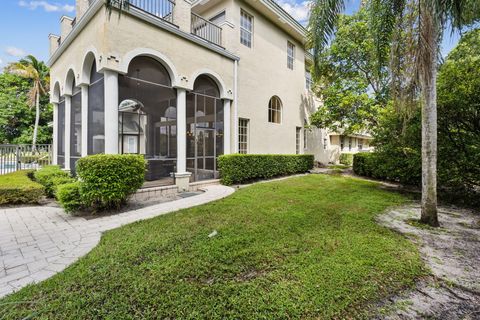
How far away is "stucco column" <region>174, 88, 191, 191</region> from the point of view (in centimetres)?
837

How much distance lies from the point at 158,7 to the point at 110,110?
14.8ft

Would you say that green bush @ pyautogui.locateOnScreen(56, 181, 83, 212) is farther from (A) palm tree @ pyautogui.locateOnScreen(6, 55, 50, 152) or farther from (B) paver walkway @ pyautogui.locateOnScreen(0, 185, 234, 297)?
(A) palm tree @ pyautogui.locateOnScreen(6, 55, 50, 152)

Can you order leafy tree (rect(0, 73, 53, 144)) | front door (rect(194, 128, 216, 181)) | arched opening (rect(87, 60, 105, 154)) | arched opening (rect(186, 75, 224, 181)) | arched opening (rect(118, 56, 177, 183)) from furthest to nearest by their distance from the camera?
leafy tree (rect(0, 73, 53, 144)) → front door (rect(194, 128, 216, 181)) → arched opening (rect(186, 75, 224, 181)) → arched opening (rect(118, 56, 177, 183)) → arched opening (rect(87, 60, 105, 154))

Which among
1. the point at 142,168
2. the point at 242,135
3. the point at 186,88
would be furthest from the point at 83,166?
the point at 242,135

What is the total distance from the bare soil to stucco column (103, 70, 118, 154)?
7.35 metres

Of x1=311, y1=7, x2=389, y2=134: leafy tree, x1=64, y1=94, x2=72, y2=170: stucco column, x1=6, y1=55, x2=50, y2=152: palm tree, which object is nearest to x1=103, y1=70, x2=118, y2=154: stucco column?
x1=64, y1=94, x2=72, y2=170: stucco column

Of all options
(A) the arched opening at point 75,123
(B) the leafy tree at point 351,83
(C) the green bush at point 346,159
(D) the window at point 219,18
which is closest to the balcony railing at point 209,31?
(D) the window at point 219,18

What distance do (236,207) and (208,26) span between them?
925 centimetres

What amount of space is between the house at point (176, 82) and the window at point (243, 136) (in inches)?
2.2

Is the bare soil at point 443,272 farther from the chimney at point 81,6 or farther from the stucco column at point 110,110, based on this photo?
the chimney at point 81,6

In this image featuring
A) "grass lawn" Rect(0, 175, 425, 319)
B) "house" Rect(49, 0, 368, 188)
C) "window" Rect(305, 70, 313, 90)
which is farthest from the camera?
"window" Rect(305, 70, 313, 90)

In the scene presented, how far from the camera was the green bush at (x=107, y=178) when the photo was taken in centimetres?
539

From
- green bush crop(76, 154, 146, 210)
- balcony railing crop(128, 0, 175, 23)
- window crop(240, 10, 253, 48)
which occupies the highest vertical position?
window crop(240, 10, 253, 48)

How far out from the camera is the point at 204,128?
10047 millimetres
